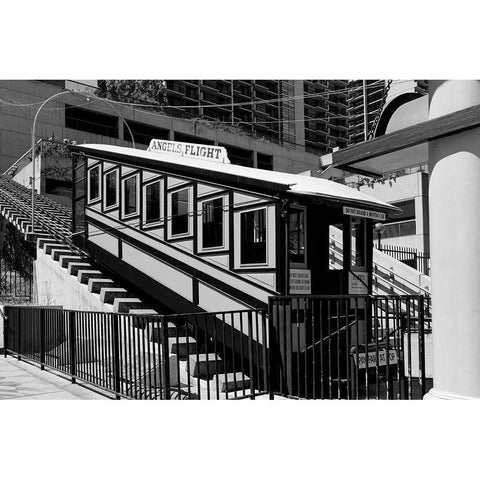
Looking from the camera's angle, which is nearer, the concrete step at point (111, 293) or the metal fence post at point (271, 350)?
the metal fence post at point (271, 350)

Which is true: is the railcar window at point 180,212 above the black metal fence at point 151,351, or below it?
above

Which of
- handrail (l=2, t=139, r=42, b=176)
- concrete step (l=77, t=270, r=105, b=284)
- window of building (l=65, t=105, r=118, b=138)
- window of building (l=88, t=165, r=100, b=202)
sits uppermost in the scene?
window of building (l=65, t=105, r=118, b=138)

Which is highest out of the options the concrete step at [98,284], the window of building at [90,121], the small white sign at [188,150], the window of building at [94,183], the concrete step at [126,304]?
the window of building at [90,121]

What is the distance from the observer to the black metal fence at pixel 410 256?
15.7m

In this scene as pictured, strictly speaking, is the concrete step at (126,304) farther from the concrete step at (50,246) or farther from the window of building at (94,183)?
the window of building at (94,183)

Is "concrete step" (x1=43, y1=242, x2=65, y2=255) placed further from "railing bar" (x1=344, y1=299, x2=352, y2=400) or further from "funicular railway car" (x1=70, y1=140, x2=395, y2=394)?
"railing bar" (x1=344, y1=299, x2=352, y2=400)

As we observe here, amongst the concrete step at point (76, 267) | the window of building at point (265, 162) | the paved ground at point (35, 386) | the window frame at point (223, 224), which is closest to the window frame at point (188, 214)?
the window frame at point (223, 224)

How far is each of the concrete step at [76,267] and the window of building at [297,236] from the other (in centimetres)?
337

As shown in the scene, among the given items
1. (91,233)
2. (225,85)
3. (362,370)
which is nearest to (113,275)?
(91,233)

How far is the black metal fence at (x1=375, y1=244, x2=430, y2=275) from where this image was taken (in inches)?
618

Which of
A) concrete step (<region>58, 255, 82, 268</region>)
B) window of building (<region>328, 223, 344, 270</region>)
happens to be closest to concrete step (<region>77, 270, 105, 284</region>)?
concrete step (<region>58, 255, 82, 268</region>)

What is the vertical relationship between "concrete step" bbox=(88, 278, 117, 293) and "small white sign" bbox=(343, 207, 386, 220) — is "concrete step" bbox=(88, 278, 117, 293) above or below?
below

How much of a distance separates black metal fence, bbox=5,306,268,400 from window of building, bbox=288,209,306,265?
1.04 metres

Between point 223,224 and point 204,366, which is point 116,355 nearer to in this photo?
point 204,366
